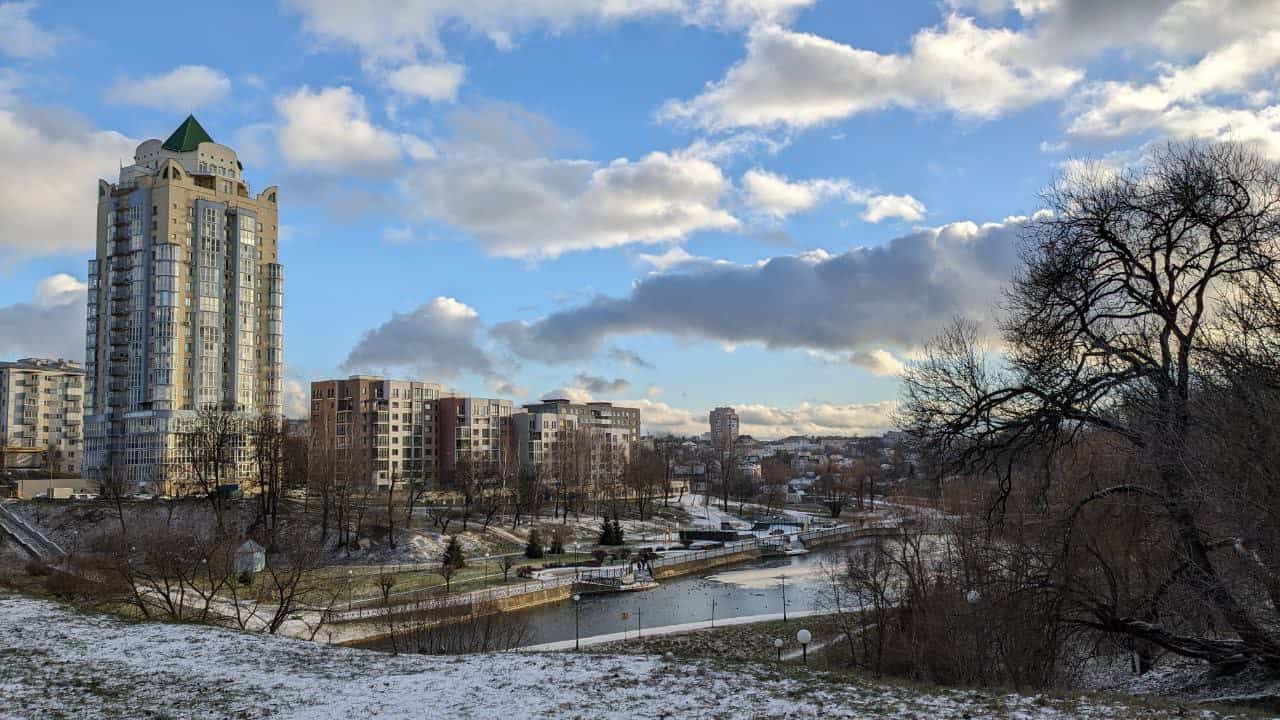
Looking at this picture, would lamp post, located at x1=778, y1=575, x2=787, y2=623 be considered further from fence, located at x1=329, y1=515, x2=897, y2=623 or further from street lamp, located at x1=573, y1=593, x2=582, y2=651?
street lamp, located at x1=573, y1=593, x2=582, y2=651

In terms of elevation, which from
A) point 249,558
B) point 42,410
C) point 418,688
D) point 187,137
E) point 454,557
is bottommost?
point 454,557

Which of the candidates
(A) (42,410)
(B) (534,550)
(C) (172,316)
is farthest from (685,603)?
(A) (42,410)

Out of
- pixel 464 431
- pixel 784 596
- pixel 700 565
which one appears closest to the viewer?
pixel 784 596

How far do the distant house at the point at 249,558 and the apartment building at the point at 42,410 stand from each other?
105m

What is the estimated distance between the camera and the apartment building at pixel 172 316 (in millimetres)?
88750

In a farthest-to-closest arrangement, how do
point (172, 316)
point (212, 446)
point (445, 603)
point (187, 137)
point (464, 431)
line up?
point (464, 431) < point (187, 137) < point (172, 316) < point (212, 446) < point (445, 603)

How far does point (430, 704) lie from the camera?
1190cm

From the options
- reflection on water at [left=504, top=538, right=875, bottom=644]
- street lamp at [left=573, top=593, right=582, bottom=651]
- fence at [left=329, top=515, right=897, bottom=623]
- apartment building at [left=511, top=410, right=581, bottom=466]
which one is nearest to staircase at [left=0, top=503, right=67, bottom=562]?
fence at [left=329, top=515, right=897, bottom=623]

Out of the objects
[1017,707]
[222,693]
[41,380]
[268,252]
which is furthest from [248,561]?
[41,380]

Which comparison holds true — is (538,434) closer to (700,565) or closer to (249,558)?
(700,565)

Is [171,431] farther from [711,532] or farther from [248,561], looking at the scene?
[711,532]

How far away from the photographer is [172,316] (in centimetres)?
8969

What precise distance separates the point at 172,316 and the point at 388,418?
1476 inches

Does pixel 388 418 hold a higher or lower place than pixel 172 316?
lower
